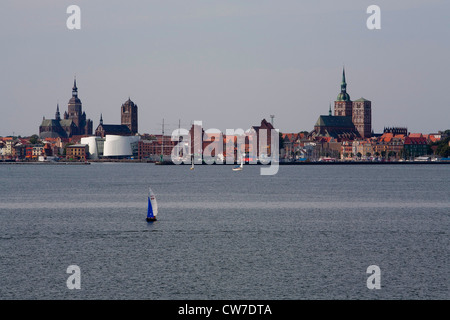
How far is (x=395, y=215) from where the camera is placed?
168ft

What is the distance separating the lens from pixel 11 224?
44.3 m

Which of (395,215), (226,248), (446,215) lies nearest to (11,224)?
(226,248)

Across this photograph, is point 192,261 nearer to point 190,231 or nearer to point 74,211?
point 190,231

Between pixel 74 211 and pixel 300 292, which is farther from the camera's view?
pixel 74 211

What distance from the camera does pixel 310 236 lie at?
128ft

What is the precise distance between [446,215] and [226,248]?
23351mm

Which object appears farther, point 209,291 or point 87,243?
point 87,243

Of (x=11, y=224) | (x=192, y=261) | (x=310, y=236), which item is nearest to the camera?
(x=192, y=261)
